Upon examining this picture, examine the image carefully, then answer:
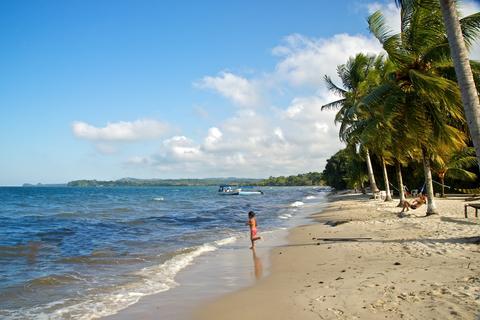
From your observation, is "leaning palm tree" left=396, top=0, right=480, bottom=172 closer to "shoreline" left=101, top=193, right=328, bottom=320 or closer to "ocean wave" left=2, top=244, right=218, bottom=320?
"shoreline" left=101, top=193, right=328, bottom=320

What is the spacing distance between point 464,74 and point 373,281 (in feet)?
15.8

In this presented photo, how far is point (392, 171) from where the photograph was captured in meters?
44.0

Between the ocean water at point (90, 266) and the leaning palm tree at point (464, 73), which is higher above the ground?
the leaning palm tree at point (464, 73)

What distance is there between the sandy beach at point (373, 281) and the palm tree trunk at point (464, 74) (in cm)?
285

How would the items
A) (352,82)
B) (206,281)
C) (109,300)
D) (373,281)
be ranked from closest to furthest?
(373,281) → (109,300) → (206,281) → (352,82)

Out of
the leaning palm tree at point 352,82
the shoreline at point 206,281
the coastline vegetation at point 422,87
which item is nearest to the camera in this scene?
the shoreline at point 206,281

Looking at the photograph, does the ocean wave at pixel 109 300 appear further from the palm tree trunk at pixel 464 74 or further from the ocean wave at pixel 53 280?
the palm tree trunk at pixel 464 74

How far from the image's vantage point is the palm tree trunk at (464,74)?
847cm

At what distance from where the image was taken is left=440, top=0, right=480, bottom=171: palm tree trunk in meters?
8.47

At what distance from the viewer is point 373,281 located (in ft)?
25.6

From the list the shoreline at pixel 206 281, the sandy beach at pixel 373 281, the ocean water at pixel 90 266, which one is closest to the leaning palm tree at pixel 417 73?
the sandy beach at pixel 373 281

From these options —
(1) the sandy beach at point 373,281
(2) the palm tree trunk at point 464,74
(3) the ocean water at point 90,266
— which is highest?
(2) the palm tree trunk at point 464,74

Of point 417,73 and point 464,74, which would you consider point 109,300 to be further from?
point 417,73

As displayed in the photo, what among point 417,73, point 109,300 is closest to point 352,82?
point 417,73
